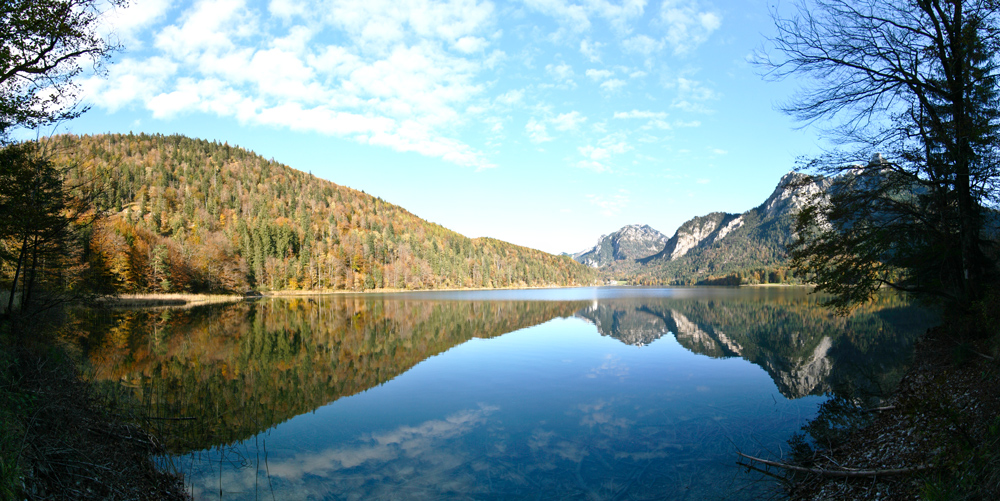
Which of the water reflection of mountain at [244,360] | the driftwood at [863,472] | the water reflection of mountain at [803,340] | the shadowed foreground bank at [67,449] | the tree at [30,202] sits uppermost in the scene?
the tree at [30,202]

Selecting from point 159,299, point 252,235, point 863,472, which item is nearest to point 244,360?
point 863,472

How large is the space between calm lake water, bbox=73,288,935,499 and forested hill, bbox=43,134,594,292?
1297 inches

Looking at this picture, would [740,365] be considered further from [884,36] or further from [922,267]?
[884,36]

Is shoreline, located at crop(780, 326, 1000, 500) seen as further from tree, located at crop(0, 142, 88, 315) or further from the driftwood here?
tree, located at crop(0, 142, 88, 315)

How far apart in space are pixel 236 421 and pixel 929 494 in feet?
41.3

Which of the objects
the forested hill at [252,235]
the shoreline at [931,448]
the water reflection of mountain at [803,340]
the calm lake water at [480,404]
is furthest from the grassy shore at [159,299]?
the shoreline at [931,448]

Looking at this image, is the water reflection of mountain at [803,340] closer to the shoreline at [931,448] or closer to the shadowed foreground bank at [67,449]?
the shoreline at [931,448]

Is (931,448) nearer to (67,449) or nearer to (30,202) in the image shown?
(67,449)

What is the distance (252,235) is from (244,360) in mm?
81130

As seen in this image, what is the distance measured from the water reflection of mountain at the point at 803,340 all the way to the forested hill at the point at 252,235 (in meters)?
48.4

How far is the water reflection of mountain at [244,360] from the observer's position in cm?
1098

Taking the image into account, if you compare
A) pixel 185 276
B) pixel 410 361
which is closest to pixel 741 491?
pixel 410 361

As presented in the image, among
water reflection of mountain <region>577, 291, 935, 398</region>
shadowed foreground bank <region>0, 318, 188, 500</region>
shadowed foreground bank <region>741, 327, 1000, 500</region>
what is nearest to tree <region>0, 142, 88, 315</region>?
shadowed foreground bank <region>0, 318, 188, 500</region>

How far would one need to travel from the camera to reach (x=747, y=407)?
458 inches
